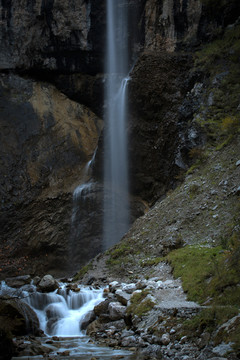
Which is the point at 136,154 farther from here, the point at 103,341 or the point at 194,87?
the point at 103,341

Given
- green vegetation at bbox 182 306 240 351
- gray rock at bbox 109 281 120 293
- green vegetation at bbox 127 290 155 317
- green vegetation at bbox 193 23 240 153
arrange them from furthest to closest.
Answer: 1. green vegetation at bbox 193 23 240 153
2. gray rock at bbox 109 281 120 293
3. green vegetation at bbox 127 290 155 317
4. green vegetation at bbox 182 306 240 351

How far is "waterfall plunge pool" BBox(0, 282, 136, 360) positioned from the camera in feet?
24.8

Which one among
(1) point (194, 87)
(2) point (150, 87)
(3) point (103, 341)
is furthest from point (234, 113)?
(3) point (103, 341)

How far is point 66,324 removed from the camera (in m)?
11.0

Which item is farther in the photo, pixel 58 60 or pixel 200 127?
pixel 58 60

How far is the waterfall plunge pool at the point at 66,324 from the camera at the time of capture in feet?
24.8

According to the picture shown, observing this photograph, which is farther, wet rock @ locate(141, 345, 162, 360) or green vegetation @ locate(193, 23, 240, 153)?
green vegetation @ locate(193, 23, 240, 153)

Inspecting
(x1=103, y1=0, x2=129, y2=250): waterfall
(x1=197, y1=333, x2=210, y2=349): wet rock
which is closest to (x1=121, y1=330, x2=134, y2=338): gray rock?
(x1=197, y1=333, x2=210, y2=349): wet rock

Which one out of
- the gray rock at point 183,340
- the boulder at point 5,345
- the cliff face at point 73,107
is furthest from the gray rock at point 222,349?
the cliff face at point 73,107

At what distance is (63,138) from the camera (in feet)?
90.2

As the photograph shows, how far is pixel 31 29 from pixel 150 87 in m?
13.0

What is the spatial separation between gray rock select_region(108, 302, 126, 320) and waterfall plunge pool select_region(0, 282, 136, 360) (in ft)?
3.01

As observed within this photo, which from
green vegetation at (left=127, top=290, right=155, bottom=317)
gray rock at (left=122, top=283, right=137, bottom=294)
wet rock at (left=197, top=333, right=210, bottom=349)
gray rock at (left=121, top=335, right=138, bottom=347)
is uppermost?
wet rock at (left=197, top=333, right=210, bottom=349)

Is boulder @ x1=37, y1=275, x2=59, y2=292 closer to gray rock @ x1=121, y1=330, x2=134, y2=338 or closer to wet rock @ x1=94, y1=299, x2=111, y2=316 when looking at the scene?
wet rock @ x1=94, y1=299, x2=111, y2=316
